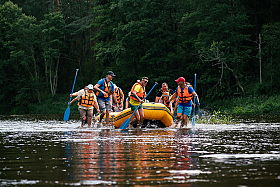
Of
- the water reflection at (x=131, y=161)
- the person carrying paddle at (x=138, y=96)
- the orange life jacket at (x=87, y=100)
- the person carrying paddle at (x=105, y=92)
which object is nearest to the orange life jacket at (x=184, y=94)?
the person carrying paddle at (x=138, y=96)

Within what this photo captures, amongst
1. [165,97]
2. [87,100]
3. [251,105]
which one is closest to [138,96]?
[165,97]

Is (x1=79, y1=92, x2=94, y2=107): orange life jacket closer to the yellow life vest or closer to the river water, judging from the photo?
the yellow life vest

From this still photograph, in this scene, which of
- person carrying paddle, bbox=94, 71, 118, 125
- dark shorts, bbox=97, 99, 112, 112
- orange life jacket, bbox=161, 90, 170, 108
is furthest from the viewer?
orange life jacket, bbox=161, 90, 170, 108

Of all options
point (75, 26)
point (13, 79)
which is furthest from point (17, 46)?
point (75, 26)

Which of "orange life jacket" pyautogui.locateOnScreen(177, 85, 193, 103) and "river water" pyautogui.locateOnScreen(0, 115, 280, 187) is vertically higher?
"orange life jacket" pyautogui.locateOnScreen(177, 85, 193, 103)

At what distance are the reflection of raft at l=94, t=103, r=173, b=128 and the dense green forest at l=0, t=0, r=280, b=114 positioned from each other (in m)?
16.5

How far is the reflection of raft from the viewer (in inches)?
581

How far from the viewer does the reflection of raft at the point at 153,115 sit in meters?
14.8

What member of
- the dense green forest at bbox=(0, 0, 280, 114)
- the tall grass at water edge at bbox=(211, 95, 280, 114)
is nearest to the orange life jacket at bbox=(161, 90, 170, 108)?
the tall grass at water edge at bbox=(211, 95, 280, 114)

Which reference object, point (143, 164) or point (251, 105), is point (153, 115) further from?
point (251, 105)

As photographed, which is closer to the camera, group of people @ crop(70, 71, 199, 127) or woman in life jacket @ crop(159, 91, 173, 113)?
group of people @ crop(70, 71, 199, 127)

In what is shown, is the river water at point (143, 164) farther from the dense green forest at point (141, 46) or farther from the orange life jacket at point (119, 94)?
the dense green forest at point (141, 46)

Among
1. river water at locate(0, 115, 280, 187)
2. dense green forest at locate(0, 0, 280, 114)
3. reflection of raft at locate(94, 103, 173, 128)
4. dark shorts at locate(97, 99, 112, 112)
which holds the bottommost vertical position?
river water at locate(0, 115, 280, 187)

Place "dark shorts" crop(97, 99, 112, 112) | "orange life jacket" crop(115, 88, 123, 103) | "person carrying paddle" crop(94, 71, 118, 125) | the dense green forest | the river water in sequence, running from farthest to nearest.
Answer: the dense green forest < "orange life jacket" crop(115, 88, 123, 103) < "dark shorts" crop(97, 99, 112, 112) < "person carrying paddle" crop(94, 71, 118, 125) < the river water
